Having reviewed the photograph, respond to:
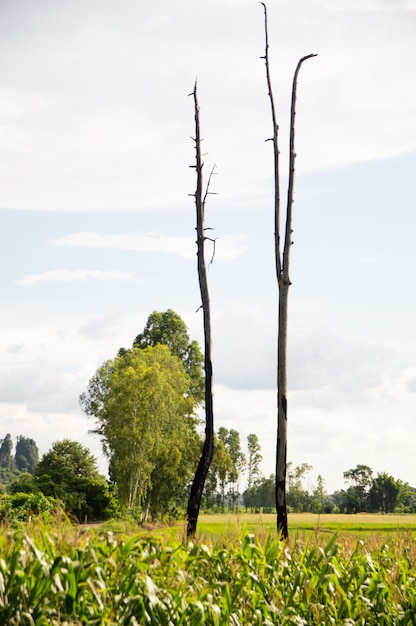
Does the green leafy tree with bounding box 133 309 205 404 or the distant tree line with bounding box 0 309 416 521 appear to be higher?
the green leafy tree with bounding box 133 309 205 404

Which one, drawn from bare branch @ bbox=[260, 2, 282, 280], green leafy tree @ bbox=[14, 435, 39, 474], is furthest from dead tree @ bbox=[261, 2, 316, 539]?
green leafy tree @ bbox=[14, 435, 39, 474]

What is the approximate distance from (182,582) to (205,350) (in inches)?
318

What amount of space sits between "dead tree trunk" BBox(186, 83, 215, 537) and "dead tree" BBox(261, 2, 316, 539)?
1159mm

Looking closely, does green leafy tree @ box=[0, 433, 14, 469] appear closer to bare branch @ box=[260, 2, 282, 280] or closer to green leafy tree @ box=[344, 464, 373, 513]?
green leafy tree @ box=[344, 464, 373, 513]

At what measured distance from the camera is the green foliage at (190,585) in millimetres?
4984

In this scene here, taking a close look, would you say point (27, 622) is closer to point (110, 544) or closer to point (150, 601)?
point (150, 601)

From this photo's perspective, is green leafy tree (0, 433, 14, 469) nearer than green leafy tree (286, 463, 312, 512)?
No

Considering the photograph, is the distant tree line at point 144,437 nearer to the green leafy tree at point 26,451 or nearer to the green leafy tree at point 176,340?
the green leafy tree at point 176,340

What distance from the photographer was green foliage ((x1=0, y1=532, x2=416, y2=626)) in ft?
16.4

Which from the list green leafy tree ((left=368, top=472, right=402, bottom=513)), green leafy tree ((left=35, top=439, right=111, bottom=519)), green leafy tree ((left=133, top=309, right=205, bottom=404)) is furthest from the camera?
green leafy tree ((left=368, top=472, right=402, bottom=513))

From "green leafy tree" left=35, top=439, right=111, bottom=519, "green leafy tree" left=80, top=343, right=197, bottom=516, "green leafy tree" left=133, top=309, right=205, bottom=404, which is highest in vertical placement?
"green leafy tree" left=133, top=309, right=205, bottom=404

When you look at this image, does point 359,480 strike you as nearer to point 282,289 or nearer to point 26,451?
point 282,289

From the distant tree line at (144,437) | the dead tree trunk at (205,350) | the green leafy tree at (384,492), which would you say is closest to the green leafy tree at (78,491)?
the distant tree line at (144,437)

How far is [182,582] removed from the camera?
5.69 m
